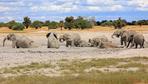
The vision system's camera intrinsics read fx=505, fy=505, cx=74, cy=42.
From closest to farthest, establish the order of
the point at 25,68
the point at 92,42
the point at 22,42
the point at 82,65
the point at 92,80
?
the point at 92,80 < the point at 25,68 < the point at 82,65 < the point at 22,42 < the point at 92,42

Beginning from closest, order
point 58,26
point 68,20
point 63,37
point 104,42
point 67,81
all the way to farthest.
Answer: point 67,81 → point 104,42 → point 63,37 → point 68,20 → point 58,26

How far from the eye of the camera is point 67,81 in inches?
712

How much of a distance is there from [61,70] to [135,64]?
408 cm

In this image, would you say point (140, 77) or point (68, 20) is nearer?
point (140, 77)

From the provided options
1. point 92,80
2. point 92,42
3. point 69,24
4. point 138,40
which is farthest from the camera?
point 69,24

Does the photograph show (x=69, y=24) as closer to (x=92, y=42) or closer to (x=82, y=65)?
(x=92, y=42)

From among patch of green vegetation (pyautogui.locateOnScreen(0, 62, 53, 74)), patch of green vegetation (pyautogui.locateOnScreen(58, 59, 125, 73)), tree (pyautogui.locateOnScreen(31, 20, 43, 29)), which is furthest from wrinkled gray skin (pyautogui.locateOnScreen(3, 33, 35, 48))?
tree (pyautogui.locateOnScreen(31, 20, 43, 29))

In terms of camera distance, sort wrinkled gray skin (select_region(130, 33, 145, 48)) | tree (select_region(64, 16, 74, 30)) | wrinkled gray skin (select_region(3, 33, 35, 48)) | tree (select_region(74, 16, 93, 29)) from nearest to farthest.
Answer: wrinkled gray skin (select_region(130, 33, 145, 48)), wrinkled gray skin (select_region(3, 33, 35, 48)), tree (select_region(64, 16, 74, 30)), tree (select_region(74, 16, 93, 29))

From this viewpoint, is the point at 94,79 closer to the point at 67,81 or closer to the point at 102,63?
the point at 67,81

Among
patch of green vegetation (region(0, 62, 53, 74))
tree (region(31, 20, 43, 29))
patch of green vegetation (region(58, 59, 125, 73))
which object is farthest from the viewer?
tree (region(31, 20, 43, 29))

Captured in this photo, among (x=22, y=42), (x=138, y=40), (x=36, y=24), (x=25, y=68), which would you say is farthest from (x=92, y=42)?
(x=36, y=24)

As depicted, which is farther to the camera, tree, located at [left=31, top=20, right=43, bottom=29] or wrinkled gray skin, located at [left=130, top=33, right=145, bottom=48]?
tree, located at [left=31, top=20, right=43, bottom=29]

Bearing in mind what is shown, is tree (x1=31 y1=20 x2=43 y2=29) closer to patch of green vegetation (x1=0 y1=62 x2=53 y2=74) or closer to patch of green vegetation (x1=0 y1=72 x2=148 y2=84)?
patch of green vegetation (x1=0 y1=62 x2=53 y2=74)

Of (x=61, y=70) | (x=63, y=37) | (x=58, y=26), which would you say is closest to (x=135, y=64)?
(x=61, y=70)
